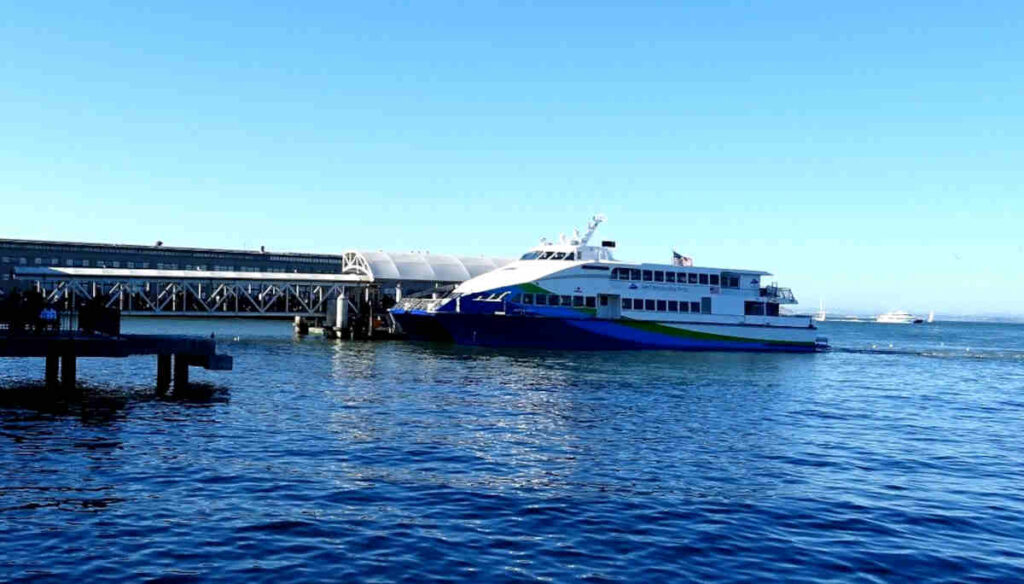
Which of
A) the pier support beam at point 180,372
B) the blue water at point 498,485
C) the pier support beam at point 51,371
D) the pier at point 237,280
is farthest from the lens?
the pier at point 237,280

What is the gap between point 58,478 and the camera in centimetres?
2184

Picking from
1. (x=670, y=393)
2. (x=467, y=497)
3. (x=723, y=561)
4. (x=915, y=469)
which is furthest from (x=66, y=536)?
(x=670, y=393)

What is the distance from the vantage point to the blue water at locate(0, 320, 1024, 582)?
1634cm

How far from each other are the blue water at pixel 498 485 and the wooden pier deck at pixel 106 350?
59.8 inches

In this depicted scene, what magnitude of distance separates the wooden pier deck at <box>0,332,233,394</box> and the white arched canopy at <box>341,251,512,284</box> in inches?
2501

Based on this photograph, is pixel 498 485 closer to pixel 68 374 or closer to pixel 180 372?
pixel 180 372

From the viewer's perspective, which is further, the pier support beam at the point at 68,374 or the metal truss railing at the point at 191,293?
the metal truss railing at the point at 191,293

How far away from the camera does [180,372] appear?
1642 inches

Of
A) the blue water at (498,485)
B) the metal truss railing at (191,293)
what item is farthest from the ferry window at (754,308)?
the metal truss railing at (191,293)

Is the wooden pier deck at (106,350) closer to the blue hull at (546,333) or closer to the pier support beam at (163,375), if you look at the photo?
the pier support beam at (163,375)

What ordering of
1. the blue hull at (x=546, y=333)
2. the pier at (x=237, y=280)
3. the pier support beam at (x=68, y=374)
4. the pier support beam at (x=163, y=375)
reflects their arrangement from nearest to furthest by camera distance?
the pier support beam at (x=68, y=374) < the pier support beam at (x=163, y=375) < the blue hull at (x=546, y=333) < the pier at (x=237, y=280)

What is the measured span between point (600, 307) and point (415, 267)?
37134 millimetres

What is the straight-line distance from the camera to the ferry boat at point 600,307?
75.8 metres

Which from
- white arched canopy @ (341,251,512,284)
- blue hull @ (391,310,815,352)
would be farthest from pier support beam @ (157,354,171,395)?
white arched canopy @ (341,251,512,284)
